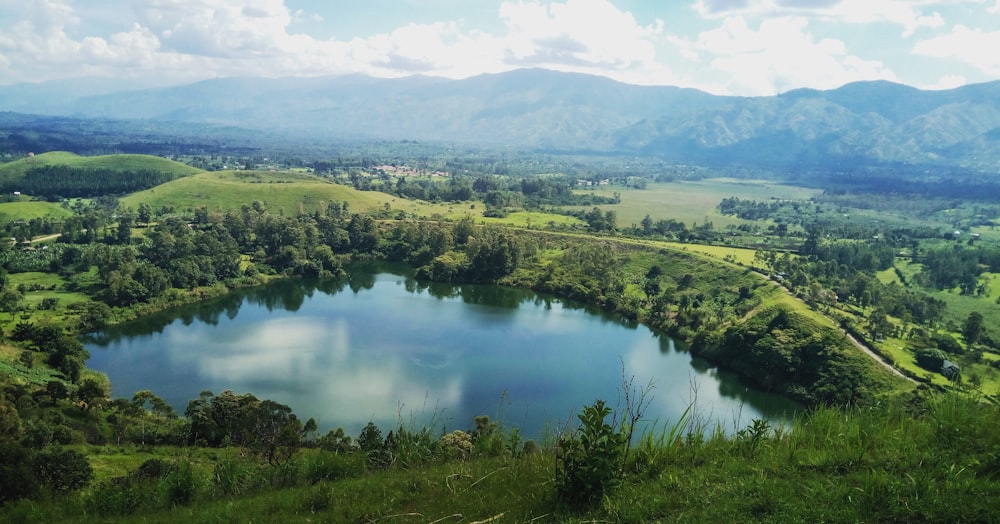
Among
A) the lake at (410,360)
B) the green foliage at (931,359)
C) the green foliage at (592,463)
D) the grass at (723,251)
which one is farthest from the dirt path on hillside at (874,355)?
the green foliage at (592,463)

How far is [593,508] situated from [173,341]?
115ft

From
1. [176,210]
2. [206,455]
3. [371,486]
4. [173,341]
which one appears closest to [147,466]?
[206,455]

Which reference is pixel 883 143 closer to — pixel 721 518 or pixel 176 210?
pixel 176 210

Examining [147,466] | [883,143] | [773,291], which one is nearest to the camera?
[147,466]

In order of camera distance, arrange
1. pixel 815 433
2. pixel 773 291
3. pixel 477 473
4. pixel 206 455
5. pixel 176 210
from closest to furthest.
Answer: pixel 815 433 < pixel 477 473 < pixel 206 455 < pixel 773 291 < pixel 176 210

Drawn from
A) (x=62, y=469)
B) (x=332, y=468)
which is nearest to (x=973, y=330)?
(x=332, y=468)

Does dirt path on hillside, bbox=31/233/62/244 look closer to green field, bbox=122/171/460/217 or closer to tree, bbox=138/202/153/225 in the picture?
tree, bbox=138/202/153/225

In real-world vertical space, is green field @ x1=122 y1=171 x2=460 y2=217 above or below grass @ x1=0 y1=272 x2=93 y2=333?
above

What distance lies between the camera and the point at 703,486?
4.36 meters

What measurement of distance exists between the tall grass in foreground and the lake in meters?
13.4

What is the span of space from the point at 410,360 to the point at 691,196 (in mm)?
93414

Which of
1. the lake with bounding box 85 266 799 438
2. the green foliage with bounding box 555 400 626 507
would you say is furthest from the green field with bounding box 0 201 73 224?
the green foliage with bounding box 555 400 626 507

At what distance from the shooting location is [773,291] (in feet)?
130

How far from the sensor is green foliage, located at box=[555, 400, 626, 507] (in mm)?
4293
